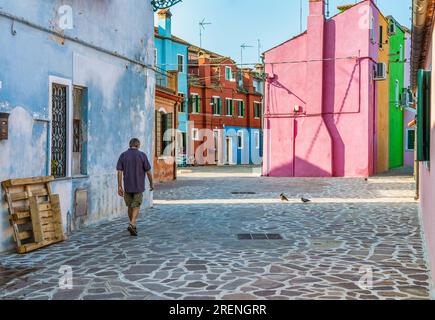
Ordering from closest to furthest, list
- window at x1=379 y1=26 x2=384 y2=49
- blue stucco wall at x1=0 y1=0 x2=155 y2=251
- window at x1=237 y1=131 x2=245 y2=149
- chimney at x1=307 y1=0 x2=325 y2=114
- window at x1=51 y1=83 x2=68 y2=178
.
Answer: blue stucco wall at x1=0 y1=0 x2=155 y2=251 < window at x1=51 y1=83 x2=68 y2=178 < chimney at x1=307 y1=0 x2=325 y2=114 < window at x1=379 y1=26 x2=384 y2=49 < window at x1=237 y1=131 x2=245 y2=149

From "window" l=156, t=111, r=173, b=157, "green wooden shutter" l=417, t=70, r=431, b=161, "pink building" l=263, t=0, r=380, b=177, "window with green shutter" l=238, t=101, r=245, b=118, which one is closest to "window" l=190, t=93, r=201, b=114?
"window with green shutter" l=238, t=101, r=245, b=118

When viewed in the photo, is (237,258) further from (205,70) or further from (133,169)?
(205,70)

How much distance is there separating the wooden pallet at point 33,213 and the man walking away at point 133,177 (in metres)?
1.26

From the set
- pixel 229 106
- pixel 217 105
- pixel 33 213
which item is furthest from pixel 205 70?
pixel 33 213

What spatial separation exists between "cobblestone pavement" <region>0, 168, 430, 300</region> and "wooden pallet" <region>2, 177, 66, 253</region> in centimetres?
26

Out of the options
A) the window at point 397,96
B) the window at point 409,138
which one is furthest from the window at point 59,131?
the window at point 409,138

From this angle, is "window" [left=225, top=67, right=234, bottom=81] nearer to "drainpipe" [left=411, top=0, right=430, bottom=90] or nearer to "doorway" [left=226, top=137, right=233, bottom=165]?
"doorway" [left=226, top=137, right=233, bottom=165]

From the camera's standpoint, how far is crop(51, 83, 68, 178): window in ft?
32.9

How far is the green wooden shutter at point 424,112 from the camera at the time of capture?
7332 mm

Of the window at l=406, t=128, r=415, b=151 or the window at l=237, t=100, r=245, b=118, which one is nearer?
the window at l=406, t=128, r=415, b=151

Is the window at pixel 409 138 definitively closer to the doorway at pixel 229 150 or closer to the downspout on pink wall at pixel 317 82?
the downspout on pink wall at pixel 317 82

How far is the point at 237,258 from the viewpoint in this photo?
7918mm

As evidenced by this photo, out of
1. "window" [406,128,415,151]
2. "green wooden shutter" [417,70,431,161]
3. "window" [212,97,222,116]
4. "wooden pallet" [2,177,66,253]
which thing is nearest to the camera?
"green wooden shutter" [417,70,431,161]
